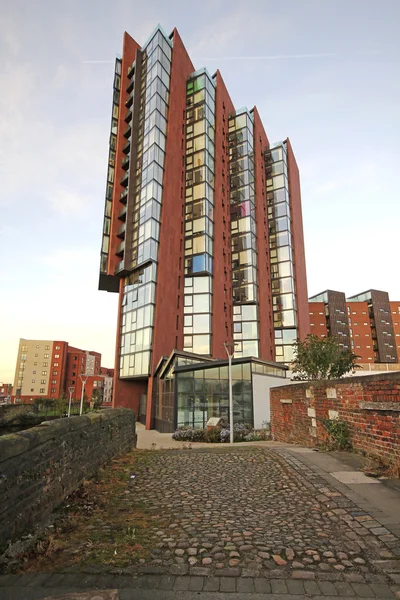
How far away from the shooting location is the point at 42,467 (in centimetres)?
486

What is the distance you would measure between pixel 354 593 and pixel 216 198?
4763cm

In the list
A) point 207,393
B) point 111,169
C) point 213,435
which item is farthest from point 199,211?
point 213,435

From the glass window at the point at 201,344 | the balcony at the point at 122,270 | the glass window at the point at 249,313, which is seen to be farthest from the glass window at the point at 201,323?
the balcony at the point at 122,270

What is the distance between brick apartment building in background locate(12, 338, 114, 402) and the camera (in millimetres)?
103000

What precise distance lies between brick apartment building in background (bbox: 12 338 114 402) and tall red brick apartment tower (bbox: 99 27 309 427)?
66.6 m

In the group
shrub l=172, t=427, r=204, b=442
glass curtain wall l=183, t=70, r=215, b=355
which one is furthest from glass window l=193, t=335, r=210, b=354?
shrub l=172, t=427, r=204, b=442

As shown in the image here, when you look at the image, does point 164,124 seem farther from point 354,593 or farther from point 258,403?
point 354,593

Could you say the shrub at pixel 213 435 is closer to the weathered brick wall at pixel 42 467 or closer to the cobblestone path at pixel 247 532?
the weathered brick wall at pixel 42 467

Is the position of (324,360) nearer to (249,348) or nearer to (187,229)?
(249,348)

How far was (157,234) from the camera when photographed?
39.6m

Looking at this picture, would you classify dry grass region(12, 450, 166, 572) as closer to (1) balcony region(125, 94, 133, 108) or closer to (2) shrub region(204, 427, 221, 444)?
(2) shrub region(204, 427, 221, 444)

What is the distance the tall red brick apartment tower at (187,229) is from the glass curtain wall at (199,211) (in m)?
0.15

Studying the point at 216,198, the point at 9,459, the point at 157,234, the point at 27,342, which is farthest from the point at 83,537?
the point at 27,342

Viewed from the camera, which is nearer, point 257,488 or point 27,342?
Answer: point 257,488
